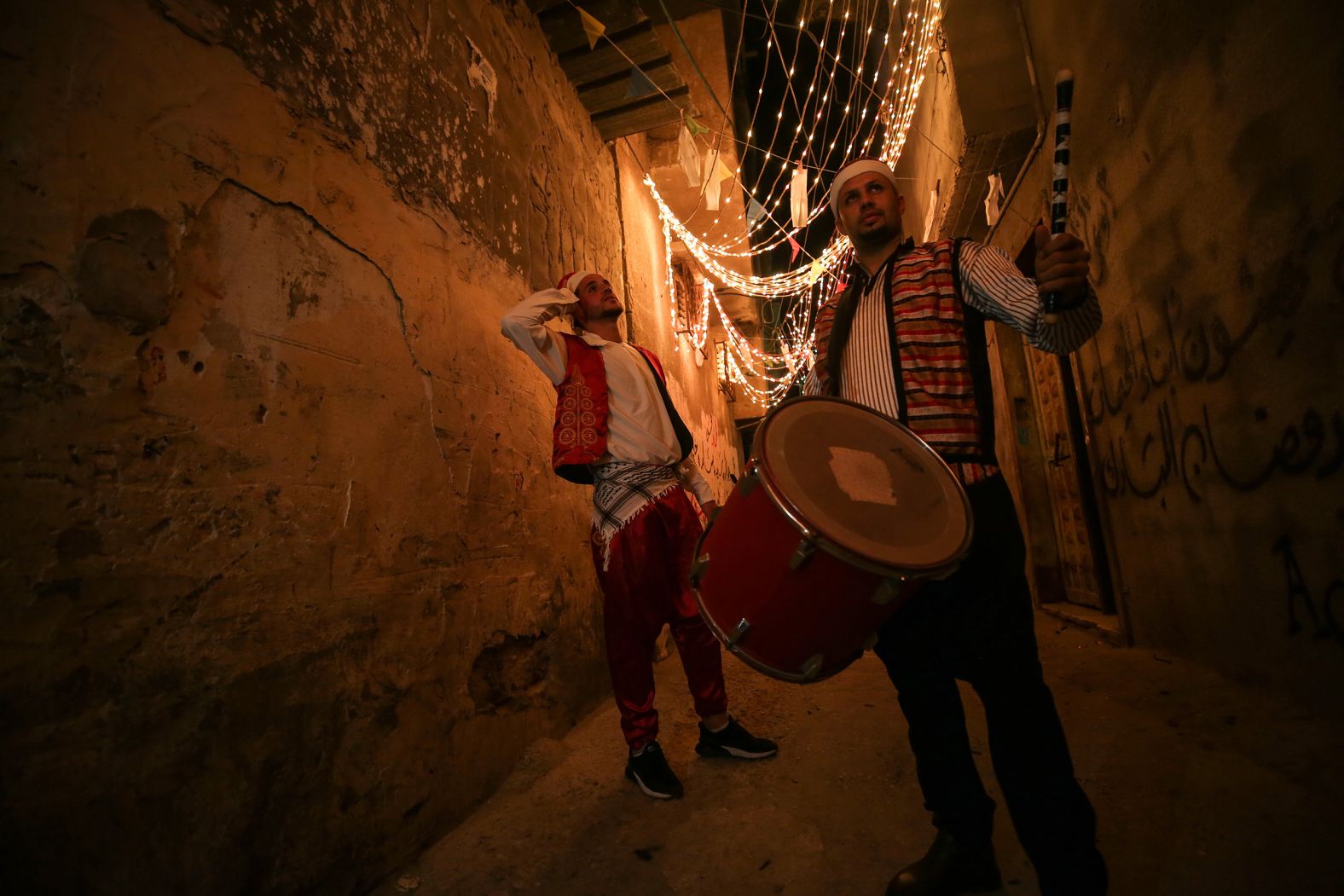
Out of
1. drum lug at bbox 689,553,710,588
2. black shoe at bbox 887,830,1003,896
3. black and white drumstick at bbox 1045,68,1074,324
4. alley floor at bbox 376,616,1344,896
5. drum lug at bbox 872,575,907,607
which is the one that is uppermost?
black and white drumstick at bbox 1045,68,1074,324

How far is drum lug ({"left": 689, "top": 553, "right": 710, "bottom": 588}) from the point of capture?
182cm

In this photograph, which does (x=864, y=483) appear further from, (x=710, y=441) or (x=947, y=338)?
(x=710, y=441)

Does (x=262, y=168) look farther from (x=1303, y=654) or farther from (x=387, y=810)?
A: (x=1303, y=654)

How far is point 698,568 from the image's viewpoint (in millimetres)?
1849

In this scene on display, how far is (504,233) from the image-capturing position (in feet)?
10.5

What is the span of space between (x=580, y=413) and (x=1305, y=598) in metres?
2.84

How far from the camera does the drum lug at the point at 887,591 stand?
1401 mm

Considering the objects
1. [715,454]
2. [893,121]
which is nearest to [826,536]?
[893,121]

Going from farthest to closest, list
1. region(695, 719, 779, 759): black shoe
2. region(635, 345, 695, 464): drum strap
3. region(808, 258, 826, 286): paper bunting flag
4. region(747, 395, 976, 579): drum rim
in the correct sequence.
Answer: region(808, 258, 826, 286): paper bunting flag → region(635, 345, 695, 464): drum strap → region(695, 719, 779, 759): black shoe → region(747, 395, 976, 579): drum rim

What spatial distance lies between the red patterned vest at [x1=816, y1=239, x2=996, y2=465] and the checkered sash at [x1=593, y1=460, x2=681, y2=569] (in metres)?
1.20

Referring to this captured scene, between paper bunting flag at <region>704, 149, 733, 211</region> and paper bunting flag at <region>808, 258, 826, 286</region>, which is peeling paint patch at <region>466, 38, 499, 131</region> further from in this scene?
paper bunting flag at <region>808, 258, 826, 286</region>

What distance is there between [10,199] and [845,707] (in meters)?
3.37

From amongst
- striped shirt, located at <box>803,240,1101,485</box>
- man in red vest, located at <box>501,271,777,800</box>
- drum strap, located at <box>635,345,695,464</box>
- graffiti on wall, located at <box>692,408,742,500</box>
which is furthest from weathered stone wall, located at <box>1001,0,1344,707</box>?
graffiti on wall, located at <box>692,408,742,500</box>

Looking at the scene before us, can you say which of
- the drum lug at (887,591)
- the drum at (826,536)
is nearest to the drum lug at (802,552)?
the drum at (826,536)
